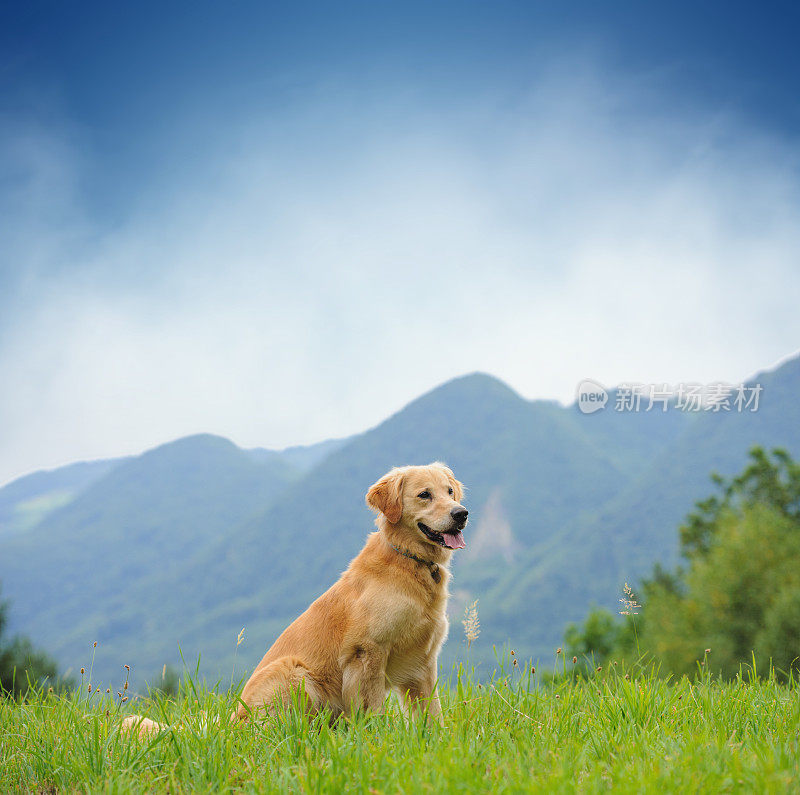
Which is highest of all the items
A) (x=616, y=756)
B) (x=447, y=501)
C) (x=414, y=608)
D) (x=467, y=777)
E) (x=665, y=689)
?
(x=447, y=501)

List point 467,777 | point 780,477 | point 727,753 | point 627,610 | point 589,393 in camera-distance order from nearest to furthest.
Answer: point 467,777 < point 727,753 < point 627,610 < point 589,393 < point 780,477

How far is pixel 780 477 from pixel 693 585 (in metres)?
12.4

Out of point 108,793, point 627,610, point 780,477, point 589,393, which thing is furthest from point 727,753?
point 780,477

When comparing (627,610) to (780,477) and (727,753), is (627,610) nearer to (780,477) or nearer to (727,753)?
(727,753)

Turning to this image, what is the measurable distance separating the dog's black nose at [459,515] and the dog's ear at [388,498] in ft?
1.53

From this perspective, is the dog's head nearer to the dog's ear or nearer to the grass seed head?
the dog's ear

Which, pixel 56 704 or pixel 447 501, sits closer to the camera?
pixel 447 501

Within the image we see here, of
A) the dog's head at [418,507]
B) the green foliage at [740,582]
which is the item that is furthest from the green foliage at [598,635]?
the dog's head at [418,507]

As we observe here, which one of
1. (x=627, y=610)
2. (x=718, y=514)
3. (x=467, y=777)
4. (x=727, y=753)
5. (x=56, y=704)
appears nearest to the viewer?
(x=467, y=777)

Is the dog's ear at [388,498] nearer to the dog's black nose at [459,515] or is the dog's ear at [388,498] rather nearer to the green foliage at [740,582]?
the dog's black nose at [459,515]

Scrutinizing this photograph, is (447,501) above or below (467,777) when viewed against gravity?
above

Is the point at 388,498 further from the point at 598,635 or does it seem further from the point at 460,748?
the point at 598,635

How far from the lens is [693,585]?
1444 inches

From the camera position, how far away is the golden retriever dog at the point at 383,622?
474 centimetres
